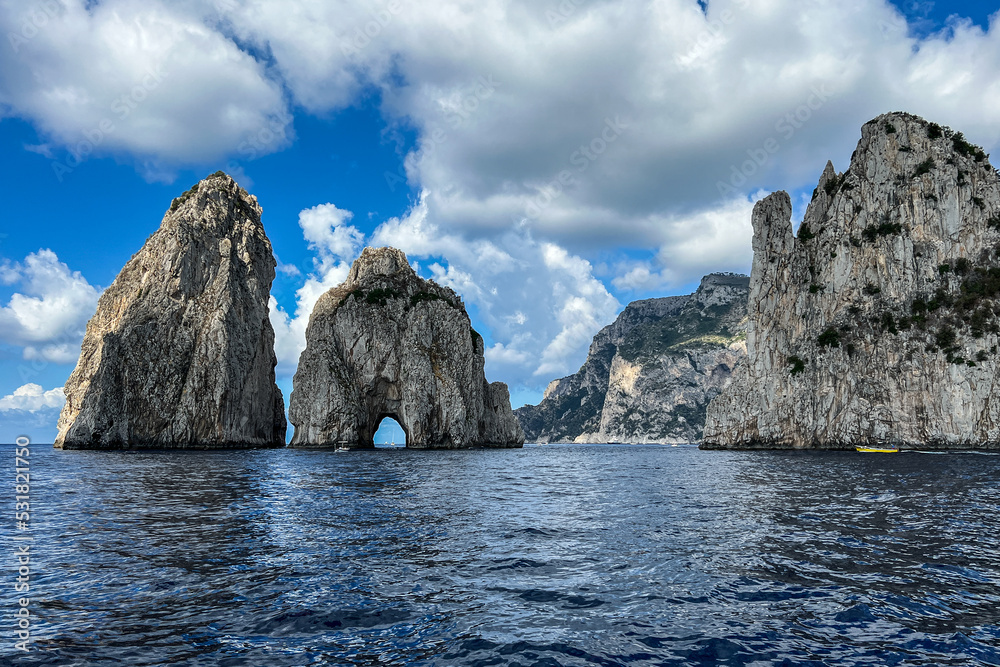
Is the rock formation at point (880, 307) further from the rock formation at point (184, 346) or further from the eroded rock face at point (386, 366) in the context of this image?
the rock formation at point (184, 346)

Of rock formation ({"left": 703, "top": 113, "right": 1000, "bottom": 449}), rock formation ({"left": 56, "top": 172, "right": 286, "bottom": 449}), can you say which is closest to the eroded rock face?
rock formation ({"left": 56, "top": 172, "right": 286, "bottom": 449})

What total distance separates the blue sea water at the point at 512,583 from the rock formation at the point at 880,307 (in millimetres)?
88559

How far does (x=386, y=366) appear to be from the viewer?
11738cm

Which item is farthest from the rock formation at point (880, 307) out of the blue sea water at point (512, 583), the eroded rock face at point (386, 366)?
the blue sea water at point (512, 583)

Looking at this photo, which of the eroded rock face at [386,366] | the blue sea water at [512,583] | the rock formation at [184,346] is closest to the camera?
the blue sea water at [512,583]

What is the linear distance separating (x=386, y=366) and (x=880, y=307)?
102m

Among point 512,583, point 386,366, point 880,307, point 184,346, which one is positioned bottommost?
point 512,583

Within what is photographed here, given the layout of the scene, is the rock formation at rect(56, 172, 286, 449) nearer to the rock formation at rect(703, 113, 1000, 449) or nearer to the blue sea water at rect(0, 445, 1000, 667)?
the blue sea water at rect(0, 445, 1000, 667)

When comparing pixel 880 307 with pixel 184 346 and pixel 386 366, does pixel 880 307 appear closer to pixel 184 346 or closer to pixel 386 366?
pixel 386 366

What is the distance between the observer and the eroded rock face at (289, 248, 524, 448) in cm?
11169

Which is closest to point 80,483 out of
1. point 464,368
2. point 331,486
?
point 331,486

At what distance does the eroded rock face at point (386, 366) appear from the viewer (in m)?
112

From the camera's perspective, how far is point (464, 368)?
12406cm

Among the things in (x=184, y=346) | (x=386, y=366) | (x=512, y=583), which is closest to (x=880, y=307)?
(x=386, y=366)
